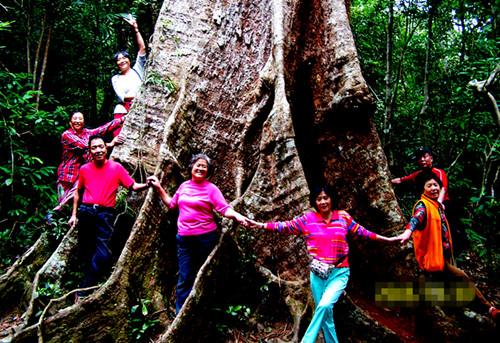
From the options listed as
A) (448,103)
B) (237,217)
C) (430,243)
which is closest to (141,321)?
(237,217)

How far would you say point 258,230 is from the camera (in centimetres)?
355

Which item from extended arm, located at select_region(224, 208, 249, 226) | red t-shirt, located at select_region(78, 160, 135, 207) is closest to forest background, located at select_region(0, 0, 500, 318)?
red t-shirt, located at select_region(78, 160, 135, 207)

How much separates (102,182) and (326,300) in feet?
8.55

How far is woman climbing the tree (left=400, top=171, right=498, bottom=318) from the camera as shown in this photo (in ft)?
11.0

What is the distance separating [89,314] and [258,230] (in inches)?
71.7

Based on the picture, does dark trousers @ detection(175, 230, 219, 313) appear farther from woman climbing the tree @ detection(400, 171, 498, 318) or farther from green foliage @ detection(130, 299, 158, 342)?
woman climbing the tree @ detection(400, 171, 498, 318)

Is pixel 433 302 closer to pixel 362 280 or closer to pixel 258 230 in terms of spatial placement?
pixel 362 280

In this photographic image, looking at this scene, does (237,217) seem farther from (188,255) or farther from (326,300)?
(326,300)

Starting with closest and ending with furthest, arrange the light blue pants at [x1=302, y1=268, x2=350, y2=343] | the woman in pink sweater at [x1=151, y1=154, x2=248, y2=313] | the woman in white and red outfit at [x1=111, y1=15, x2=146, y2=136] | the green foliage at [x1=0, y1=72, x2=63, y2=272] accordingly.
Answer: the light blue pants at [x1=302, y1=268, x2=350, y2=343]
the woman in pink sweater at [x1=151, y1=154, x2=248, y2=313]
the green foliage at [x1=0, y1=72, x2=63, y2=272]
the woman in white and red outfit at [x1=111, y1=15, x2=146, y2=136]

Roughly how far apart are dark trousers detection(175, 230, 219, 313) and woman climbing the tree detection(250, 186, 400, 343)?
725 millimetres

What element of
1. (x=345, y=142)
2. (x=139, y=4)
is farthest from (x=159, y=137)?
(x=139, y=4)

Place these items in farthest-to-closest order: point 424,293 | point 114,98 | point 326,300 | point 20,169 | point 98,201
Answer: point 114,98
point 20,169
point 98,201
point 424,293
point 326,300

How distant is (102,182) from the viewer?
3586 mm

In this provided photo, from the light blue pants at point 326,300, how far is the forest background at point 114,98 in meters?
2.15
